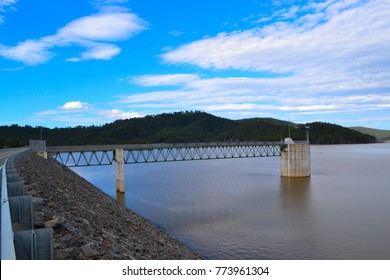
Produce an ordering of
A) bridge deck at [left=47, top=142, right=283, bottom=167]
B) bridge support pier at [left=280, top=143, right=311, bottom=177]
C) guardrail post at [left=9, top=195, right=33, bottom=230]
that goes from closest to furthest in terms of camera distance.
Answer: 1. guardrail post at [left=9, top=195, right=33, bottom=230]
2. bridge deck at [left=47, top=142, right=283, bottom=167]
3. bridge support pier at [left=280, top=143, right=311, bottom=177]

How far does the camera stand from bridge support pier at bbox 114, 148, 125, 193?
50969mm

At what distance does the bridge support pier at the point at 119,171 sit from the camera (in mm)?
50969

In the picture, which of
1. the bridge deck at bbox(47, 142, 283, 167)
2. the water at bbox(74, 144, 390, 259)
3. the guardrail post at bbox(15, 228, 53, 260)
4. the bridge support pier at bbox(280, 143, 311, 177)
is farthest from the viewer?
the bridge support pier at bbox(280, 143, 311, 177)

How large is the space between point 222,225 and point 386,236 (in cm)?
1363

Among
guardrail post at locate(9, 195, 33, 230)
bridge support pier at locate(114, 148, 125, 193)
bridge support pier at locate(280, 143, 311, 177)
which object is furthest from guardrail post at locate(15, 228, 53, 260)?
bridge support pier at locate(280, 143, 311, 177)

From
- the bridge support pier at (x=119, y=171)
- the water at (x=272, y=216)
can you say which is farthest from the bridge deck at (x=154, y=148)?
the water at (x=272, y=216)

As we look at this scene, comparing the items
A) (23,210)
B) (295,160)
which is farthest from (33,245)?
(295,160)

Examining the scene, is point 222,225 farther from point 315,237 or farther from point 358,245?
point 358,245

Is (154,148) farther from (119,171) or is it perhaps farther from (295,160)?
(295,160)

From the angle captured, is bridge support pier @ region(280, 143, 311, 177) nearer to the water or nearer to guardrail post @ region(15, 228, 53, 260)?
the water

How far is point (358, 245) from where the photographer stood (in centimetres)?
2559

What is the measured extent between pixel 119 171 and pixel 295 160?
3815 centimetres

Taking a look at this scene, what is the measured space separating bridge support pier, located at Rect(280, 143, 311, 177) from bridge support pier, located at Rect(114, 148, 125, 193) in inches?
1380
